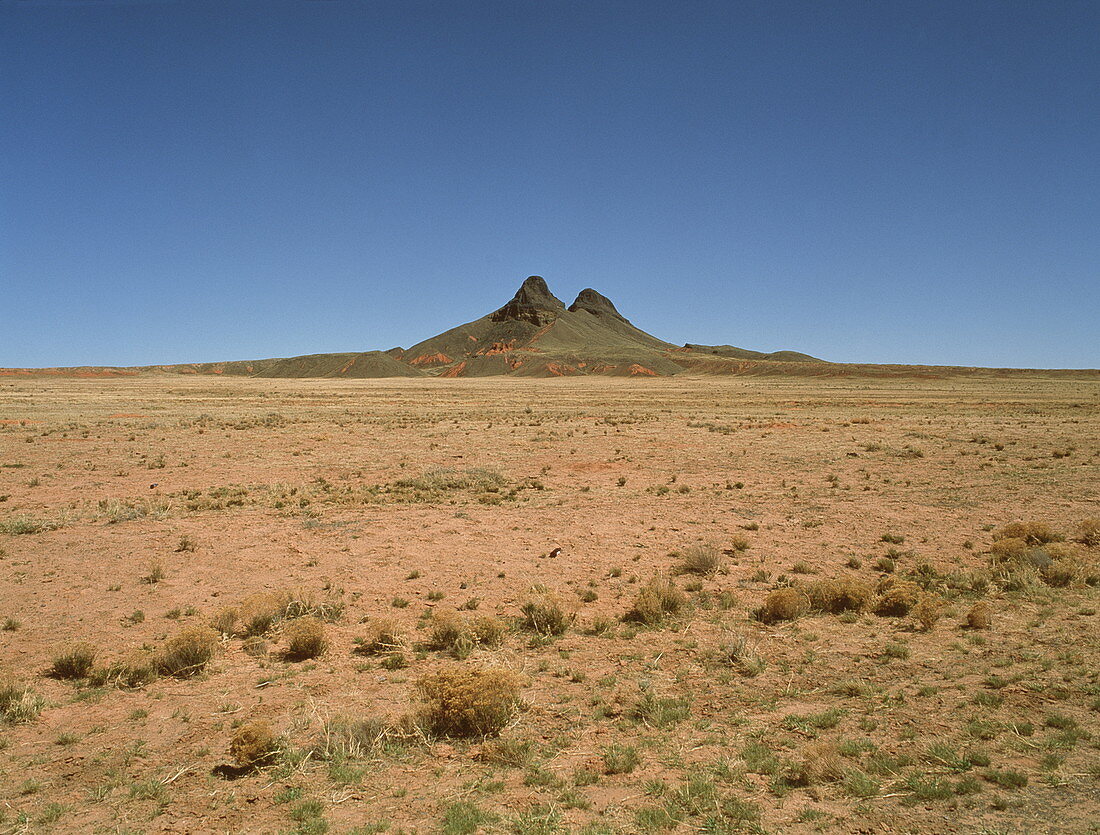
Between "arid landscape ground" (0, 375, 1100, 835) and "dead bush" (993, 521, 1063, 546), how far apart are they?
120 millimetres

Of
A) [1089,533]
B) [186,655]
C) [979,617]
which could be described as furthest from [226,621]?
[1089,533]

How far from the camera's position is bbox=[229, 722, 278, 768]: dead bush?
221 inches

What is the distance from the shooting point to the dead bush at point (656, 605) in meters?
9.23

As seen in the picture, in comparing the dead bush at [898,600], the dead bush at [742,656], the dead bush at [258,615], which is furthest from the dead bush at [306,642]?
the dead bush at [898,600]

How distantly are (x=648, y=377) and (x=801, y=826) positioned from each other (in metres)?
→ 148

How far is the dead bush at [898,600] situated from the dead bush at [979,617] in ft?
2.39

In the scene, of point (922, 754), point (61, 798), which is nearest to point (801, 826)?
A: point (922, 754)

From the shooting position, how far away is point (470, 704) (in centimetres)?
619

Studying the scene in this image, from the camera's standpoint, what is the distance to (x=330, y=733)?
6102 millimetres

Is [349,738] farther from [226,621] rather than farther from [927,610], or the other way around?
[927,610]

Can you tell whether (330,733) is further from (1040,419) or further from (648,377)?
(648,377)

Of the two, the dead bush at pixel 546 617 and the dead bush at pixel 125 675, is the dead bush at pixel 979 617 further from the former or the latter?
the dead bush at pixel 125 675

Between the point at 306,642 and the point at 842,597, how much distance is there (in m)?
7.81

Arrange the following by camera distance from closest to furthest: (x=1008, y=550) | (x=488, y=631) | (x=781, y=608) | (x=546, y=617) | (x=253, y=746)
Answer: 1. (x=253, y=746)
2. (x=488, y=631)
3. (x=546, y=617)
4. (x=781, y=608)
5. (x=1008, y=550)
